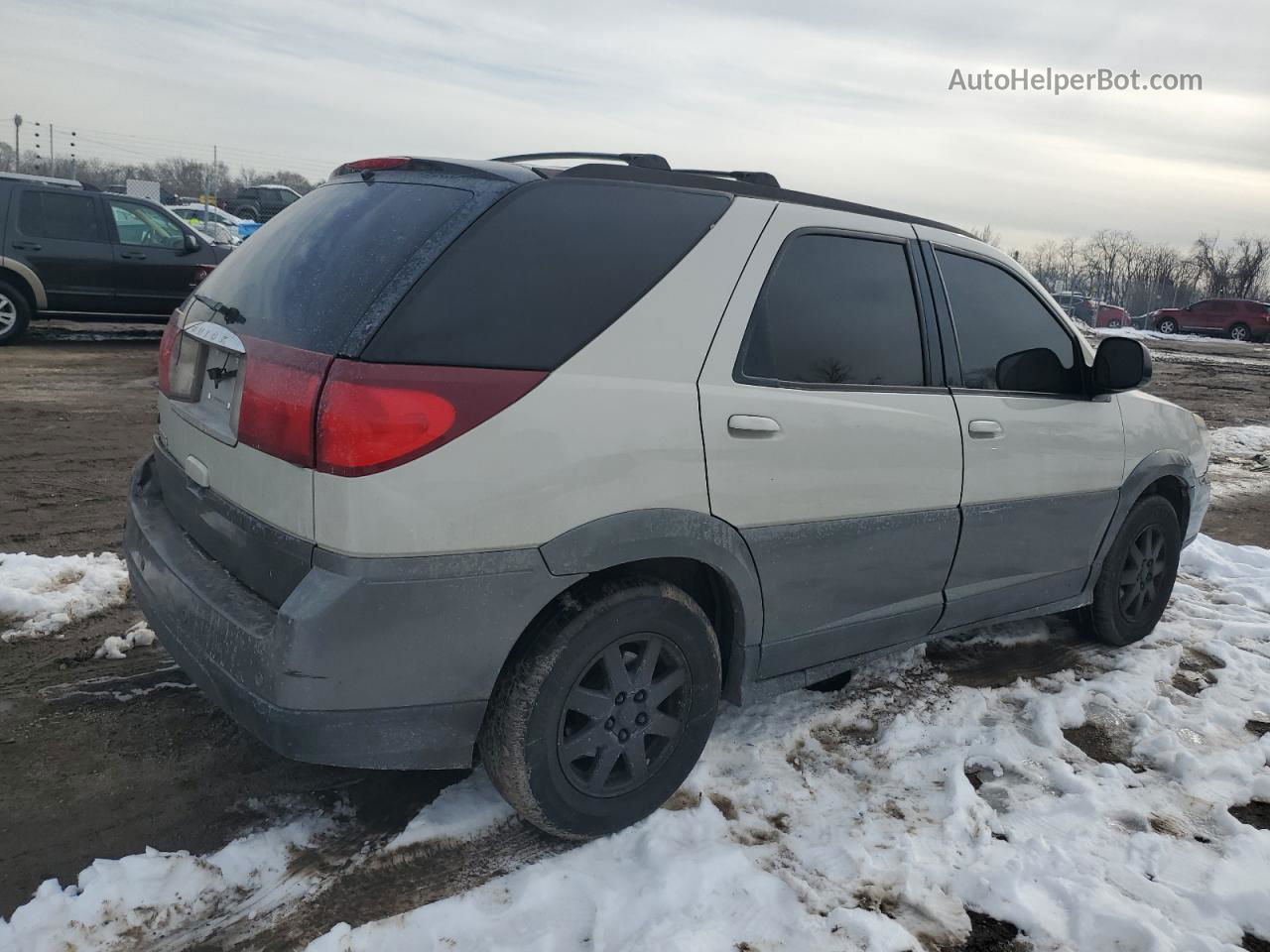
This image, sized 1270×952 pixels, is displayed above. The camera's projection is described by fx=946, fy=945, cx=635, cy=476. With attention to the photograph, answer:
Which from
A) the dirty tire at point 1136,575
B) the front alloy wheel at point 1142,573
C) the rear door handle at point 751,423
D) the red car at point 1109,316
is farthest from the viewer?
the red car at point 1109,316

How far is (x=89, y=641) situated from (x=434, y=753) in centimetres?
215

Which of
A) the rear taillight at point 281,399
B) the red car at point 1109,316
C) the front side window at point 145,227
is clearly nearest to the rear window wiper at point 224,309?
the rear taillight at point 281,399

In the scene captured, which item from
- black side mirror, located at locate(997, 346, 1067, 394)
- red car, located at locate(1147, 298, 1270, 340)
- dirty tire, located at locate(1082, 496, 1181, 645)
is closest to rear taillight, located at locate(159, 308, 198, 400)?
black side mirror, located at locate(997, 346, 1067, 394)

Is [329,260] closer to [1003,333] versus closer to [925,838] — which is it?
[925,838]

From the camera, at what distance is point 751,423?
9.04 feet

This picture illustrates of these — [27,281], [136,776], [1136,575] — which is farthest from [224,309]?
[27,281]

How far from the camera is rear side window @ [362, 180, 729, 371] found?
229 centimetres

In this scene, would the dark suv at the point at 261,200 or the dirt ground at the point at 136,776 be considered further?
the dark suv at the point at 261,200

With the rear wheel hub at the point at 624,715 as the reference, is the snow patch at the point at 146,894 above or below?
below

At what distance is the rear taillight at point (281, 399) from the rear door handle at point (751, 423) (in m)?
1.12

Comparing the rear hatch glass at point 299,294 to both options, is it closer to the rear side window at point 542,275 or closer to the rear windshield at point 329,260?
the rear windshield at point 329,260

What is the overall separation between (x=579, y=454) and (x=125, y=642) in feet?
7.98

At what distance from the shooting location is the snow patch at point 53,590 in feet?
12.7

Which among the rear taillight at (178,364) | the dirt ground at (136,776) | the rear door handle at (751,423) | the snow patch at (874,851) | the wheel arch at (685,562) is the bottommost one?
the dirt ground at (136,776)
